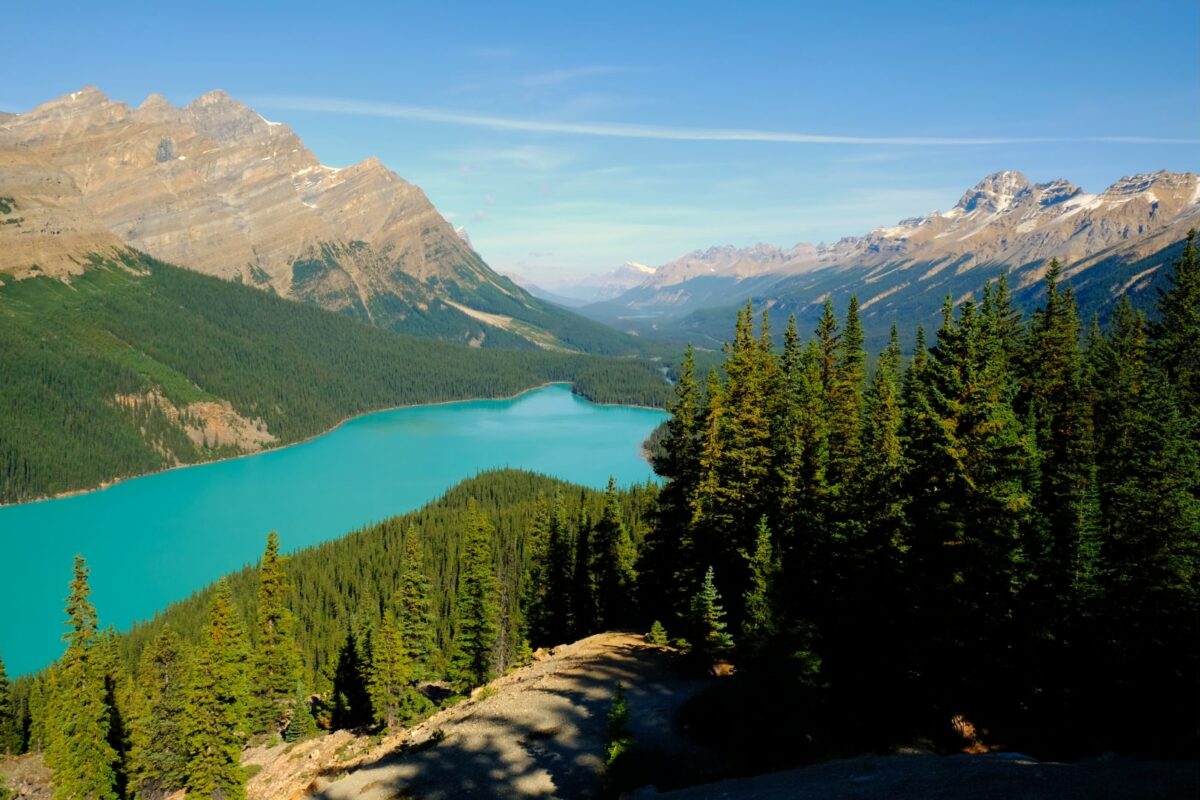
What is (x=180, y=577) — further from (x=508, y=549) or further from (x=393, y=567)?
(x=508, y=549)

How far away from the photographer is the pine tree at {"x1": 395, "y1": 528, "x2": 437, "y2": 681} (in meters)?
53.7

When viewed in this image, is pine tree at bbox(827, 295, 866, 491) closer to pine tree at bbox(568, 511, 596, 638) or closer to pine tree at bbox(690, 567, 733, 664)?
pine tree at bbox(690, 567, 733, 664)

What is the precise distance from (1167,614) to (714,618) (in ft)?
52.2

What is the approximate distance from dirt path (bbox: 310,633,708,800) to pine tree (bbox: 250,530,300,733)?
78.6ft

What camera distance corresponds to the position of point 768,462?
36.6m

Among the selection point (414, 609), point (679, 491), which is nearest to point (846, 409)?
point (679, 491)

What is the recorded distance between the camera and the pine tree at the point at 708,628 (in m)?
30.5

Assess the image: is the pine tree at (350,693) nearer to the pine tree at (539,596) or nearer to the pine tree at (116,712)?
the pine tree at (539,596)

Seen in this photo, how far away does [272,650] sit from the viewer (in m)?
55.0

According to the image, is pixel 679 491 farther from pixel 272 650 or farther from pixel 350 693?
pixel 350 693

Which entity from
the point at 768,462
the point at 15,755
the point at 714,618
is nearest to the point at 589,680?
the point at 714,618

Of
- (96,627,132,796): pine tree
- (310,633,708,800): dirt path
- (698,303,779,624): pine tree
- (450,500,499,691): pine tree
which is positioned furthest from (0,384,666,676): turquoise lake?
(698,303,779,624): pine tree

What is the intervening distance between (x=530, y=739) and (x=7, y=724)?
206 feet

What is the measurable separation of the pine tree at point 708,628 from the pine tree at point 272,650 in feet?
113
